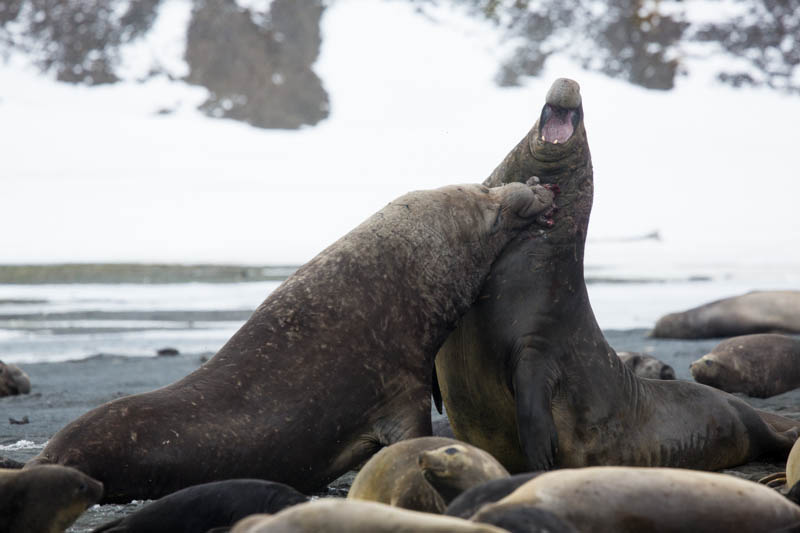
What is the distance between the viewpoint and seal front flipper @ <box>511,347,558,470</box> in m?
4.14

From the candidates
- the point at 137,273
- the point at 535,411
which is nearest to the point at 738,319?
the point at 535,411

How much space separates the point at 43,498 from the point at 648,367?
16.1ft

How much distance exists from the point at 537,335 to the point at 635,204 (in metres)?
50.8

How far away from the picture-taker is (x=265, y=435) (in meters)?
4.03

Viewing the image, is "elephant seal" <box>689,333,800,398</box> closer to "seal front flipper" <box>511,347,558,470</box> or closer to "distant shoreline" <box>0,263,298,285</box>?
"seal front flipper" <box>511,347,558,470</box>

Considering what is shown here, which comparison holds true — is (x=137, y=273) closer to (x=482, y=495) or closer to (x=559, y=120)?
(x=559, y=120)

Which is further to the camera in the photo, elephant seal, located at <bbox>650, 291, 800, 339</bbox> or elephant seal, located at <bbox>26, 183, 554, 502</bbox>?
elephant seal, located at <bbox>650, 291, 800, 339</bbox>

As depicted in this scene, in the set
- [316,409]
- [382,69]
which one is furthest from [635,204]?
[316,409]

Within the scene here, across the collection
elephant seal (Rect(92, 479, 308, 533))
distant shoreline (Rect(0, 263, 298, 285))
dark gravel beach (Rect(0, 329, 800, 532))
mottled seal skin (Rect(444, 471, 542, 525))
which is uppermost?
mottled seal skin (Rect(444, 471, 542, 525))

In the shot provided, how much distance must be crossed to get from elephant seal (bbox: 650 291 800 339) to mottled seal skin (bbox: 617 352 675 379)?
13.6 ft

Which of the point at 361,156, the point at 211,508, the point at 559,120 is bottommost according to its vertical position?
the point at 211,508

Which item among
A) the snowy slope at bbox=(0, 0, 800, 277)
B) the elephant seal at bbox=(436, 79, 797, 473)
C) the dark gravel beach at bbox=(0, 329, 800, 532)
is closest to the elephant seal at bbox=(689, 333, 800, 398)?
the dark gravel beach at bbox=(0, 329, 800, 532)

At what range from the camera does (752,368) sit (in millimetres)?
7148

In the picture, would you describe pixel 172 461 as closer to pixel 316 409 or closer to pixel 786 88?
pixel 316 409
